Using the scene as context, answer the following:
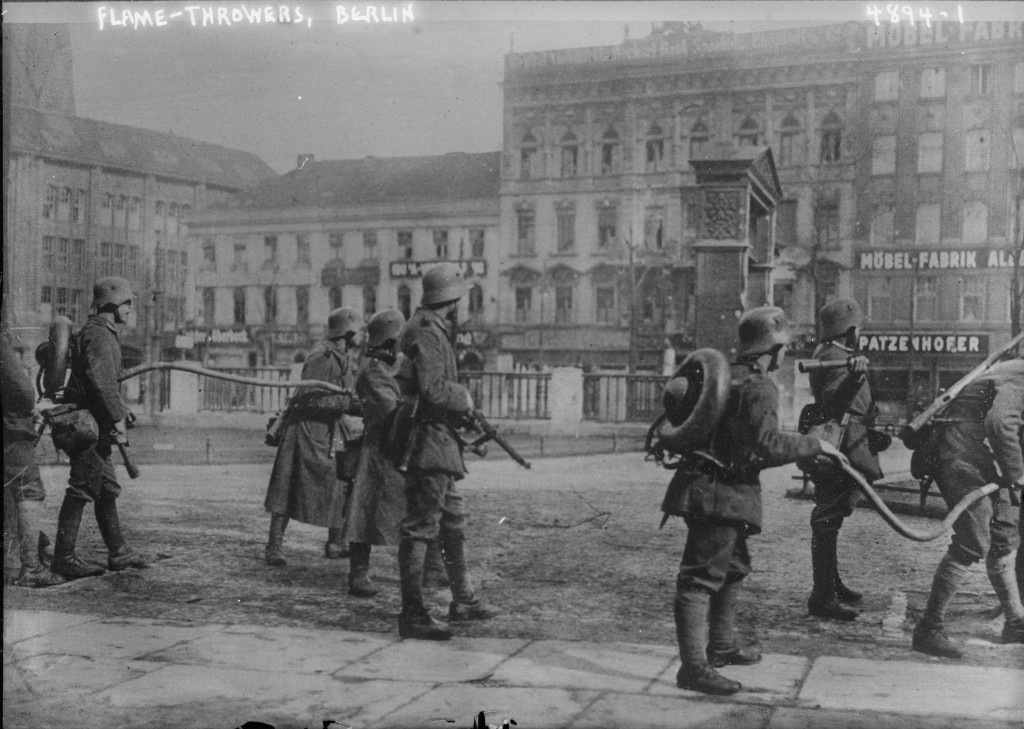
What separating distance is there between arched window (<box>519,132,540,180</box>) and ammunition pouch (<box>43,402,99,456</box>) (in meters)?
2.75

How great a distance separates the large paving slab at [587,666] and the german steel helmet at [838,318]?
1.68m

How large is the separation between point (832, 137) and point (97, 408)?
450cm

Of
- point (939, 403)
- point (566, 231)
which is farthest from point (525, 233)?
point (939, 403)

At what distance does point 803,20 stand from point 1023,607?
10.0 feet

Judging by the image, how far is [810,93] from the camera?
5.57 meters

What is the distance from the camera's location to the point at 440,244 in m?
5.74

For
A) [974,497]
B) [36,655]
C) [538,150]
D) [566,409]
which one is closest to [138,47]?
[538,150]

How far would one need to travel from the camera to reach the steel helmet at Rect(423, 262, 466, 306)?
4.54 m

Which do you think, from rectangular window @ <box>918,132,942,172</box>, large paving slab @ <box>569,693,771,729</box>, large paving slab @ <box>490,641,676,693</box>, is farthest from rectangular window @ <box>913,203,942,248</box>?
large paving slab @ <box>569,693,771,729</box>

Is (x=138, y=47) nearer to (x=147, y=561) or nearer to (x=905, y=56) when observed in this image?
(x=147, y=561)

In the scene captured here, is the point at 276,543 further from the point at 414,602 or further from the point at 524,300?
the point at 524,300

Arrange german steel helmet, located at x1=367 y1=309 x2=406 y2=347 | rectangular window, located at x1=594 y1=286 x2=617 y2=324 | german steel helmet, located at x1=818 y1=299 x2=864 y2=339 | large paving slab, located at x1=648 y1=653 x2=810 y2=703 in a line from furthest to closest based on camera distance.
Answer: rectangular window, located at x1=594 y1=286 x2=617 y2=324 < german steel helmet, located at x1=367 y1=309 x2=406 y2=347 < german steel helmet, located at x1=818 y1=299 x2=864 y2=339 < large paving slab, located at x1=648 y1=653 x2=810 y2=703

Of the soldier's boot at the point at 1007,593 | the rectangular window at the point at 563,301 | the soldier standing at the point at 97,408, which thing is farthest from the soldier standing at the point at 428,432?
the soldier's boot at the point at 1007,593

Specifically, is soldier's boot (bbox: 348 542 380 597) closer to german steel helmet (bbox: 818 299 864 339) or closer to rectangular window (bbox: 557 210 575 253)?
rectangular window (bbox: 557 210 575 253)
